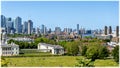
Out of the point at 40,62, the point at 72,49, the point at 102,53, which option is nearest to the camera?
the point at 40,62

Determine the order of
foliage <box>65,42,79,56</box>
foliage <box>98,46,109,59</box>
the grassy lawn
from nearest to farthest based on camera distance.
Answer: the grassy lawn → foliage <box>98,46,109,59</box> → foliage <box>65,42,79,56</box>

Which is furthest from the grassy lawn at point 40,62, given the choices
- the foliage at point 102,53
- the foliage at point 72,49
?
the foliage at point 72,49

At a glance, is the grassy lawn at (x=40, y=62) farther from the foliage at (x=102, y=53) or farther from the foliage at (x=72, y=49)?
the foliage at (x=72, y=49)

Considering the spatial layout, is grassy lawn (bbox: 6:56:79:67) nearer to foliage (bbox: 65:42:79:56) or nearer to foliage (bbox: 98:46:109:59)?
foliage (bbox: 98:46:109:59)

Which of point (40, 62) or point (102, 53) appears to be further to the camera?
point (102, 53)

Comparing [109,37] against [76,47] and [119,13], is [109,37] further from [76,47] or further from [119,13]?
[119,13]

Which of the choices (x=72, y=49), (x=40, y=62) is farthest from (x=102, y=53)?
(x=40, y=62)

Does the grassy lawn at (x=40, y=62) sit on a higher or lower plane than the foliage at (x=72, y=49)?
lower

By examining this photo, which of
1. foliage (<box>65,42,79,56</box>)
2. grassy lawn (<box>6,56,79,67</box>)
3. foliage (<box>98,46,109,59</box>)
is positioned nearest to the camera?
grassy lawn (<box>6,56,79,67</box>)

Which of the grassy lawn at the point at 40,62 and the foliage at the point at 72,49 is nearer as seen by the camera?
the grassy lawn at the point at 40,62

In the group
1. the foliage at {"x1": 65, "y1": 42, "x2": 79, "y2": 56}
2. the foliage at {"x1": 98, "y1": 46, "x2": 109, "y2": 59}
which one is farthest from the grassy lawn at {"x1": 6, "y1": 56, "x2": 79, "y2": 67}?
the foliage at {"x1": 65, "y1": 42, "x2": 79, "y2": 56}

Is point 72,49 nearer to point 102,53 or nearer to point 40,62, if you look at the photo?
point 102,53
